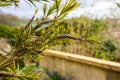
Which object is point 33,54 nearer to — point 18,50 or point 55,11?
point 18,50

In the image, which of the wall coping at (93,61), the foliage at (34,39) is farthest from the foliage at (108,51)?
the foliage at (34,39)

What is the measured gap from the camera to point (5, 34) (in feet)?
27.0

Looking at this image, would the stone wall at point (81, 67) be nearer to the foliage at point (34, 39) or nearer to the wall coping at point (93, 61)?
the wall coping at point (93, 61)

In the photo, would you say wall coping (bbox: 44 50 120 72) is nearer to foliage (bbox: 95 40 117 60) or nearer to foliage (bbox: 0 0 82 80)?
foliage (bbox: 95 40 117 60)

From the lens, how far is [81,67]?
7207mm

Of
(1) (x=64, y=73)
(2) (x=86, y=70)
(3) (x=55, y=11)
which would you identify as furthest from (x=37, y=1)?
(1) (x=64, y=73)

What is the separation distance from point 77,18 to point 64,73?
7.43 feet

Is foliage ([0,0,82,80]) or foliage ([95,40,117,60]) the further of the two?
foliage ([95,40,117,60])

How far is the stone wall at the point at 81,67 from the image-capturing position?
19.8 ft

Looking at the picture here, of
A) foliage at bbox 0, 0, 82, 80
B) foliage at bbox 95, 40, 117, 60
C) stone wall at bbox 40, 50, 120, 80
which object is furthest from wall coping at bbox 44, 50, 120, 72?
foliage at bbox 0, 0, 82, 80

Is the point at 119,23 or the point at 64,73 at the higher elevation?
the point at 119,23

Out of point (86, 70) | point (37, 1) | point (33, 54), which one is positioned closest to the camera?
point (37, 1)

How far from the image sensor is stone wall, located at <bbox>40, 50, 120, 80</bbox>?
604 cm

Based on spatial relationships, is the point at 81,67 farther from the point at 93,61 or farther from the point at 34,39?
the point at 34,39
